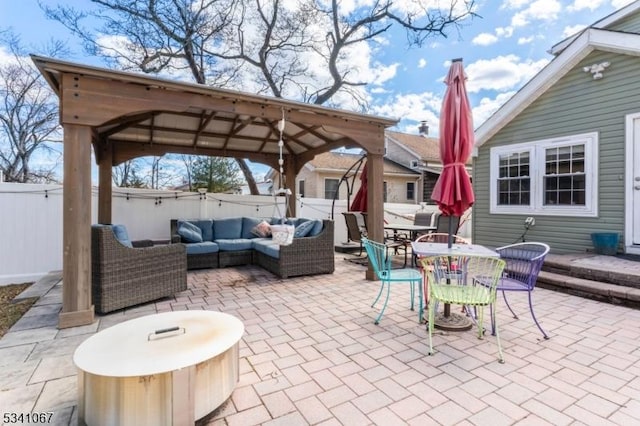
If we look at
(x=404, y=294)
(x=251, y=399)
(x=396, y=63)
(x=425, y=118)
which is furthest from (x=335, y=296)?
(x=425, y=118)

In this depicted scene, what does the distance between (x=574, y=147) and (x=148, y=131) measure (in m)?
8.22

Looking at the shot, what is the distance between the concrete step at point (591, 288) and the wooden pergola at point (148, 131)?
2.67 meters

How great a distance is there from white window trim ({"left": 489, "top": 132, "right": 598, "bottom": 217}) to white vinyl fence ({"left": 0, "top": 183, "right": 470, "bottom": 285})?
11.5ft

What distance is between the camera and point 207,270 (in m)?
5.98

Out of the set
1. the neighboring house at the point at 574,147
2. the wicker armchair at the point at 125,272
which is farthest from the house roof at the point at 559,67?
the wicker armchair at the point at 125,272

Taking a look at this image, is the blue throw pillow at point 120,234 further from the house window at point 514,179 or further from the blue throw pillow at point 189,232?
the house window at point 514,179

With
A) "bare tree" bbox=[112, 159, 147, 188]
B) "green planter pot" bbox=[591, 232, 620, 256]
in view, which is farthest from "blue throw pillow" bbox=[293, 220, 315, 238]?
"bare tree" bbox=[112, 159, 147, 188]

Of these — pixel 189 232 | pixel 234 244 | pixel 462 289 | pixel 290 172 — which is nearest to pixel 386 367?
pixel 462 289

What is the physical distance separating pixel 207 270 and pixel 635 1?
9.54 meters

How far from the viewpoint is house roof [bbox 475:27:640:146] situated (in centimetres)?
528

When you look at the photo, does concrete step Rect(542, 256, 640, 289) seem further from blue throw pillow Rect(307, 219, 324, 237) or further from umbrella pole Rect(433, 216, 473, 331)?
blue throw pillow Rect(307, 219, 324, 237)

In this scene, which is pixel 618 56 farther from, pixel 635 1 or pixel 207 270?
pixel 207 270

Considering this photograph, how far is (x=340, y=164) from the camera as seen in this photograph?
14.5m

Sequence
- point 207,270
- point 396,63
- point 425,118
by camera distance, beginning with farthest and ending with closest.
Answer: point 425,118, point 396,63, point 207,270
